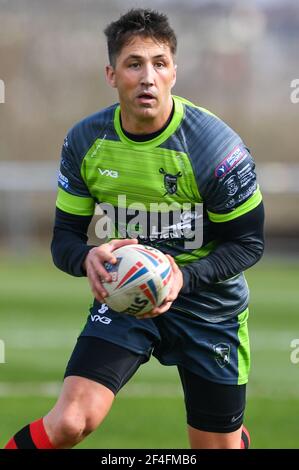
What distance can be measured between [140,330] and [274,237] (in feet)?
61.3

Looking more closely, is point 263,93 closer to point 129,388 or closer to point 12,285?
point 12,285

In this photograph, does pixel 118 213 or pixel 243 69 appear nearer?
pixel 118 213

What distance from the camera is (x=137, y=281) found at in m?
5.23

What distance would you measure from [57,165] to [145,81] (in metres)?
18.4

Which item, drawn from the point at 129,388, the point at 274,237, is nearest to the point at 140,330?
the point at 129,388

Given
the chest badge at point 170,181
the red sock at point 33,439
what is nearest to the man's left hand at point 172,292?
the chest badge at point 170,181

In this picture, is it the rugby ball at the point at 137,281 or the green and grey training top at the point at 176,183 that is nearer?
the rugby ball at the point at 137,281

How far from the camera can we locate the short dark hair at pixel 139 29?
5695mm

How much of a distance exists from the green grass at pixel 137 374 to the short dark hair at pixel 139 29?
9.50 feet

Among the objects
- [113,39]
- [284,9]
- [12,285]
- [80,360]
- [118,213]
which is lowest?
[12,285]

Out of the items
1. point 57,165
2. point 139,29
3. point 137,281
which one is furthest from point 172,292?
point 57,165

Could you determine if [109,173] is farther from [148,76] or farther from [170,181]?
[148,76]

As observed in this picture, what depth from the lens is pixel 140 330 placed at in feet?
18.9

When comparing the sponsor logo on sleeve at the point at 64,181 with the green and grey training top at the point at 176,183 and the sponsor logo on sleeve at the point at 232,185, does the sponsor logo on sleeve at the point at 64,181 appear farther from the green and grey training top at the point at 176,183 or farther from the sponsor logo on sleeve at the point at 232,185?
the sponsor logo on sleeve at the point at 232,185
